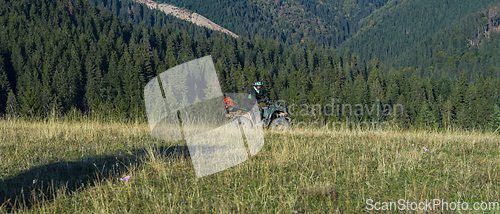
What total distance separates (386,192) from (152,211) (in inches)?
136

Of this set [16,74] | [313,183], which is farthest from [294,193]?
[16,74]

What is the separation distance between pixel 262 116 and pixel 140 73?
92366 mm

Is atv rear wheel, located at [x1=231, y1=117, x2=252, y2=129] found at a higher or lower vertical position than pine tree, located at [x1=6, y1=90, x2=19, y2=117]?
lower

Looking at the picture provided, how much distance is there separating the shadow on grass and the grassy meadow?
0.02 m

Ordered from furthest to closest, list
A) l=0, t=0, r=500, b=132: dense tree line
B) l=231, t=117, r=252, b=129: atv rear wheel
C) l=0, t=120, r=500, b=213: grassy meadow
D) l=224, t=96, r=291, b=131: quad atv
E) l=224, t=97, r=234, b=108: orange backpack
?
1. l=0, t=0, r=500, b=132: dense tree line
2. l=224, t=97, r=234, b=108: orange backpack
3. l=224, t=96, r=291, b=131: quad atv
4. l=231, t=117, r=252, b=129: atv rear wheel
5. l=0, t=120, r=500, b=213: grassy meadow

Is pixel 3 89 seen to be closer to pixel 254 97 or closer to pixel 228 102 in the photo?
pixel 228 102

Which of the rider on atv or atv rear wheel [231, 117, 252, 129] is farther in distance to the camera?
the rider on atv

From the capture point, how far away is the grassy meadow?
439 centimetres

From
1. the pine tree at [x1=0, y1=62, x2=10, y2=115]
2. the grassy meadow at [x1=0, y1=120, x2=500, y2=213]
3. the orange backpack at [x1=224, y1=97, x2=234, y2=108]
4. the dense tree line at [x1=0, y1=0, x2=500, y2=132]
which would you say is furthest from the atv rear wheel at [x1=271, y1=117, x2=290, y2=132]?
the pine tree at [x1=0, y1=62, x2=10, y2=115]

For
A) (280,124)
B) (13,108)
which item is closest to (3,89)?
(13,108)

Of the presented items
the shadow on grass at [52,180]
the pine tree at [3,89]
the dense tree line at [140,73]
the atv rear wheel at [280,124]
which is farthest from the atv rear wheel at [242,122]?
the pine tree at [3,89]

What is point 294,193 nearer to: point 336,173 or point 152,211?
point 336,173

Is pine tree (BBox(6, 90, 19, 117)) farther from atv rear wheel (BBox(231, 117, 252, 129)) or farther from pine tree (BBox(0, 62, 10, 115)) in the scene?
pine tree (BBox(0, 62, 10, 115))

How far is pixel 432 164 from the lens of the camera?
20.8 feet
